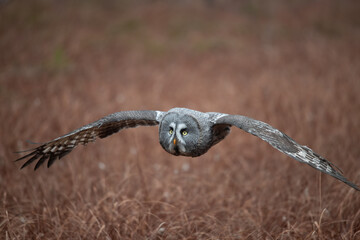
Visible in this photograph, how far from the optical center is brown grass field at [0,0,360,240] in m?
3.18

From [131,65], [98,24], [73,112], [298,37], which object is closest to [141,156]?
[73,112]

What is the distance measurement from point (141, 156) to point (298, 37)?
9.87 m

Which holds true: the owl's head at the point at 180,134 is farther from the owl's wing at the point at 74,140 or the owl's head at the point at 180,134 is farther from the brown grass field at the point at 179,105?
the brown grass field at the point at 179,105

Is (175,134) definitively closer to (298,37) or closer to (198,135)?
(198,135)

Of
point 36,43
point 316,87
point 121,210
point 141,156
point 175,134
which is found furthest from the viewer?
point 36,43

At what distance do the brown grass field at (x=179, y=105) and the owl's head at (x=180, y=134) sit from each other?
0.84m

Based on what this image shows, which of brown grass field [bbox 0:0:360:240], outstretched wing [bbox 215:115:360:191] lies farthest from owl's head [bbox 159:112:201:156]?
brown grass field [bbox 0:0:360:240]

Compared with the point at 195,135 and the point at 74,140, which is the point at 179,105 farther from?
the point at 195,135

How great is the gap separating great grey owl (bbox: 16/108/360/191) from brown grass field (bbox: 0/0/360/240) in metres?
0.68

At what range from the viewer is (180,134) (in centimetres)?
244

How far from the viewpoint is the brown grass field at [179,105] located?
125 inches

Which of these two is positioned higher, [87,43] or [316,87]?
[87,43]

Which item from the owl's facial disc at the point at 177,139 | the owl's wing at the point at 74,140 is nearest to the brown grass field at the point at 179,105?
the owl's wing at the point at 74,140

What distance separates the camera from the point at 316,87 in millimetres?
7359
